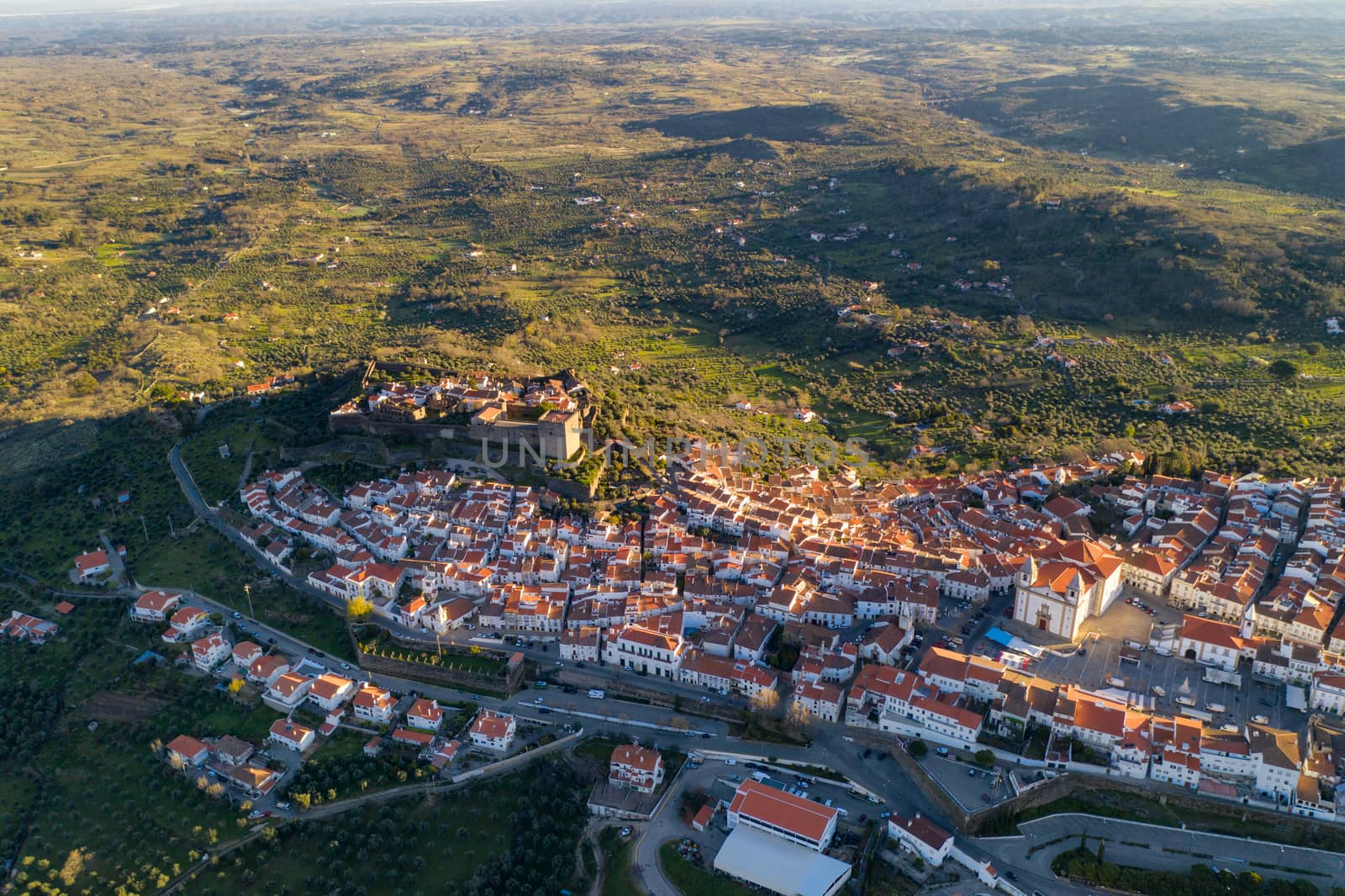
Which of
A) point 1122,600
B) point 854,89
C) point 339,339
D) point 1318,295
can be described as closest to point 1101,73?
point 854,89

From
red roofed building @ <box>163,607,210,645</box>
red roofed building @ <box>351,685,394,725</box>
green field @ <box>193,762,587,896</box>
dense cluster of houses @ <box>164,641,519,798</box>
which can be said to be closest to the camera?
green field @ <box>193,762,587,896</box>

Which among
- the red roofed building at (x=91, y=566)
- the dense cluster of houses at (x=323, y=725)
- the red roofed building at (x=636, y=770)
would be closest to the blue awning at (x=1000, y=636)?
the red roofed building at (x=636, y=770)

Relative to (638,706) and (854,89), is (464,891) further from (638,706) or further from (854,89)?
(854,89)

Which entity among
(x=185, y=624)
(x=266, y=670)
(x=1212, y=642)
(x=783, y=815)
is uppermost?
(x=1212, y=642)

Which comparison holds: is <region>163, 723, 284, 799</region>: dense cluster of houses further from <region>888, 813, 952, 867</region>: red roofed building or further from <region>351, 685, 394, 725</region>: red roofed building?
<region>888, 813, 952, 867</region>: red roofed building

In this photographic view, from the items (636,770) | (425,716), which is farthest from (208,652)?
(636,770)

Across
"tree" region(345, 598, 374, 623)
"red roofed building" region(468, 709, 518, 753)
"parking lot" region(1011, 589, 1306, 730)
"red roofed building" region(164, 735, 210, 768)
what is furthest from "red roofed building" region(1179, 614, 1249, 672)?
"red roofed building" region(164, 735, 210, 768)

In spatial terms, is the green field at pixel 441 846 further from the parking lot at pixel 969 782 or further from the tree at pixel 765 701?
the parking lot at pixel 969 782

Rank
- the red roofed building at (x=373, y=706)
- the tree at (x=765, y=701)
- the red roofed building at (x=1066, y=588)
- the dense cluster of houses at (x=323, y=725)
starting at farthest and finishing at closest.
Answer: the red roofed building at (x=1066, y=588), the red roofed building at (x=373, y=706), the tree at (x=765, y=701), the dense cluster of houses at (x=323, y=725)

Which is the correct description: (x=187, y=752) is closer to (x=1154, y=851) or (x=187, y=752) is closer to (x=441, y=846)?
(x=441, y=846)
